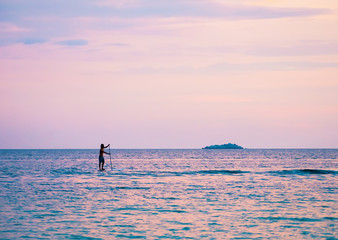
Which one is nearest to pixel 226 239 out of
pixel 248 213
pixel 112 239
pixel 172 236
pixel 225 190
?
pixel 172 236

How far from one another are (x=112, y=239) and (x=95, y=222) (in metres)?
2.80

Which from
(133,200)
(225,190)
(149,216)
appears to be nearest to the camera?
(149,216)

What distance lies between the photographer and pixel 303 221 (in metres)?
16.8

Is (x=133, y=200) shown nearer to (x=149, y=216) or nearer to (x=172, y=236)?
(x=149, y=216)

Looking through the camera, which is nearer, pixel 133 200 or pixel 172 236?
pixel 172 236

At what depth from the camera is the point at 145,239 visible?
1391 cm

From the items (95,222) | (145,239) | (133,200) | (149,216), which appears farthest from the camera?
(133,200)

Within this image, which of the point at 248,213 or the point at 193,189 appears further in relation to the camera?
the point at 193,189

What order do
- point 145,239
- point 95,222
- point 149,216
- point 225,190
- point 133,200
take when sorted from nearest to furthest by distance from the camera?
point 145,239, point 95,222, point 149,216, point 133,200, point 225,190

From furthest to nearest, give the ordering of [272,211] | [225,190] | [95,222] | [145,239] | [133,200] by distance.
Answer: [225,190] → [133,200] → [272,211] → [95,222] → [145,239]

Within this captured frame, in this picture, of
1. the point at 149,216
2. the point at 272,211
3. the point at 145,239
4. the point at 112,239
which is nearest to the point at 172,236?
the point at 145,239

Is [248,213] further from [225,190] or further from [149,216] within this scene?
[225,190]

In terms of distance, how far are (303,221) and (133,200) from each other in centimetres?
902

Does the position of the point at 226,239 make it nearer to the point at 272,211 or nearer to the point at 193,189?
the point at 272,211
